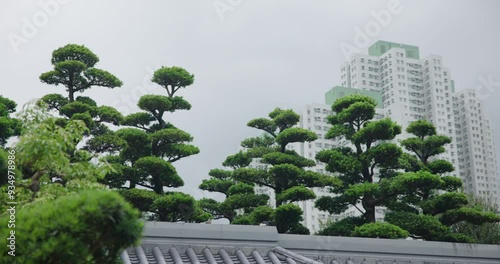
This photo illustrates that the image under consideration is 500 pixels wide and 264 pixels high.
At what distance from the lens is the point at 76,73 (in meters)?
17.2

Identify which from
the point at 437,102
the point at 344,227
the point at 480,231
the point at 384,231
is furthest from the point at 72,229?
the point at 437,102

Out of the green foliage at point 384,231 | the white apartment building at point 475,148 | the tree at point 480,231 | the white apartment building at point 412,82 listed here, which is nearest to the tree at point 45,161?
the green foliage at point 384,231

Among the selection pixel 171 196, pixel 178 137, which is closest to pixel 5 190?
pixel 171 196

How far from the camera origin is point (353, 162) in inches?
642

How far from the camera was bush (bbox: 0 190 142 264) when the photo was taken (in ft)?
11.0

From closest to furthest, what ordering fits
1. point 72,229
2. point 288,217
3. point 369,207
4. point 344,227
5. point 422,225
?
point 72,229 → point 422,225 → point 344,227 → point 288,217 → point 369,207

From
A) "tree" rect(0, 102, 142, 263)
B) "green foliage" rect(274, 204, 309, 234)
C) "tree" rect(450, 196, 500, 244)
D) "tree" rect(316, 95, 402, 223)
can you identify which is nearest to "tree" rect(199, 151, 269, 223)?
"green foliage" rect(274, 204, 309, 234)

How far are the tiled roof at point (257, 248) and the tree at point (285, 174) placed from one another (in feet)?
21.4

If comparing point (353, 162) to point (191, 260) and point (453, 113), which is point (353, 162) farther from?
point (453, 113)

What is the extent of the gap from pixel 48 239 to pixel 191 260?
3.98m

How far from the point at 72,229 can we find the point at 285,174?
13.8m

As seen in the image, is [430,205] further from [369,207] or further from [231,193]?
[231,193]

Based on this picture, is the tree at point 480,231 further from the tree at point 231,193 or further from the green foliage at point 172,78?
the green foliage at point 172,78

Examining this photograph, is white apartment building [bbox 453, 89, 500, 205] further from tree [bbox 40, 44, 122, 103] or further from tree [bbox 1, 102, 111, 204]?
tree [bbox 1, 102, 111, 204]
